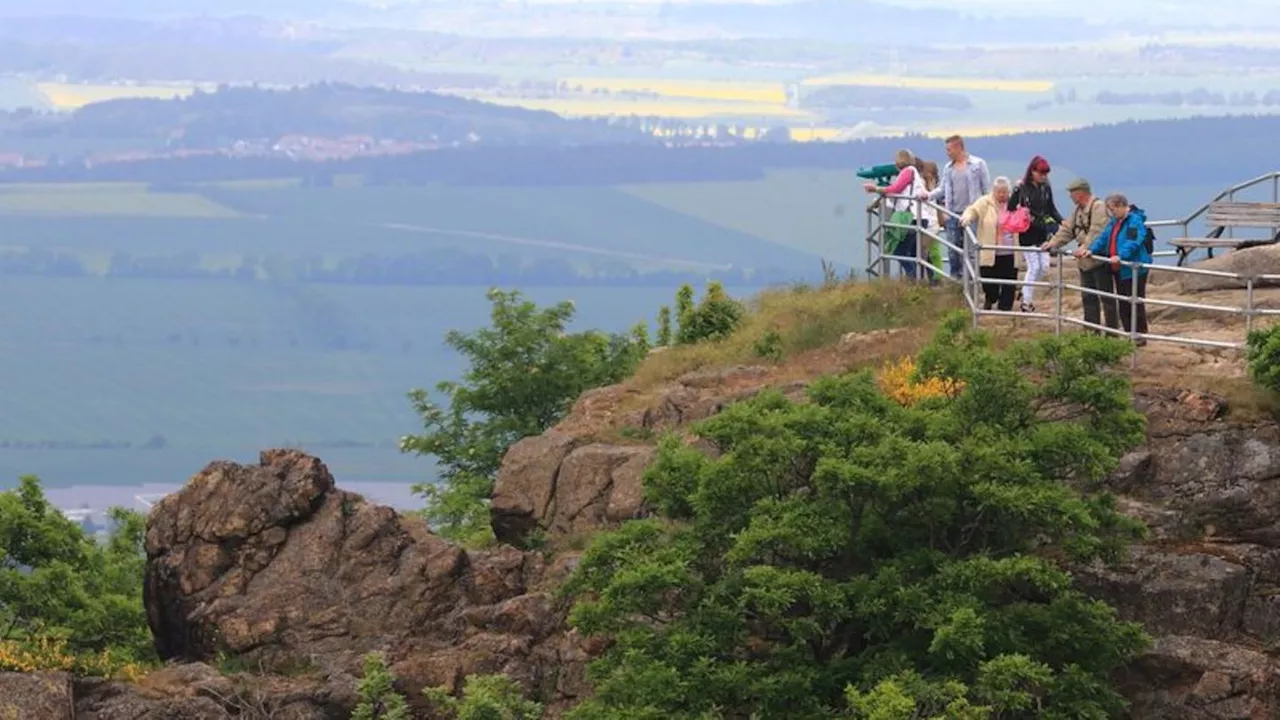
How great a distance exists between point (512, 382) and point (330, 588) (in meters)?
19.3

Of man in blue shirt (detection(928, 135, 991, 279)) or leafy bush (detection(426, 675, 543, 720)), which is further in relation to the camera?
man in blue shirt (detection(928, 135, 991, 279))

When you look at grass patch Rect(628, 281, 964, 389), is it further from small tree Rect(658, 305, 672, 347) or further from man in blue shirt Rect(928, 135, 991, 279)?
small tree Rect(658, 305, 672, 347)

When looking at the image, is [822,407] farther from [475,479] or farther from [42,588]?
[475,479]

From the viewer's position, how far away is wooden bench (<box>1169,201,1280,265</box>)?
39.7 m

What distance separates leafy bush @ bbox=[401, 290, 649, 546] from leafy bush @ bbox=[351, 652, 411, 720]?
59.3 feet

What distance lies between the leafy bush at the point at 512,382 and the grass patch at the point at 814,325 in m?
10.6

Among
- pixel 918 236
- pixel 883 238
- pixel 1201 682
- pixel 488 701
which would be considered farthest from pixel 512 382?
pixel 1201 682

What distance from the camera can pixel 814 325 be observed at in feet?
125

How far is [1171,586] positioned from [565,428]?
9534mm

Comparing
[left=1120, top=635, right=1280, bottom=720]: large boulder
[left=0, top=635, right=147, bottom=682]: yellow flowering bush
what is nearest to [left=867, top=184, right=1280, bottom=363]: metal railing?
[left=1120, top=635, right=1280, bottom=720]: large boulder

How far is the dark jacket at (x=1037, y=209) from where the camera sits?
3688 cm

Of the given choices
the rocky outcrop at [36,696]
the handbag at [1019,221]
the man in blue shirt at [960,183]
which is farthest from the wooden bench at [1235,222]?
the rocky outcrop at [36,696]

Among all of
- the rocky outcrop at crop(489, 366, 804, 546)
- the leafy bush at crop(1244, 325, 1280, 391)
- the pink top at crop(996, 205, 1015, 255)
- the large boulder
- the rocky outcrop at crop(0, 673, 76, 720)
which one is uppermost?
the pink top at crop(996, 205, 1015, 255)

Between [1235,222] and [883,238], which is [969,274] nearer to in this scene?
[883,238]
